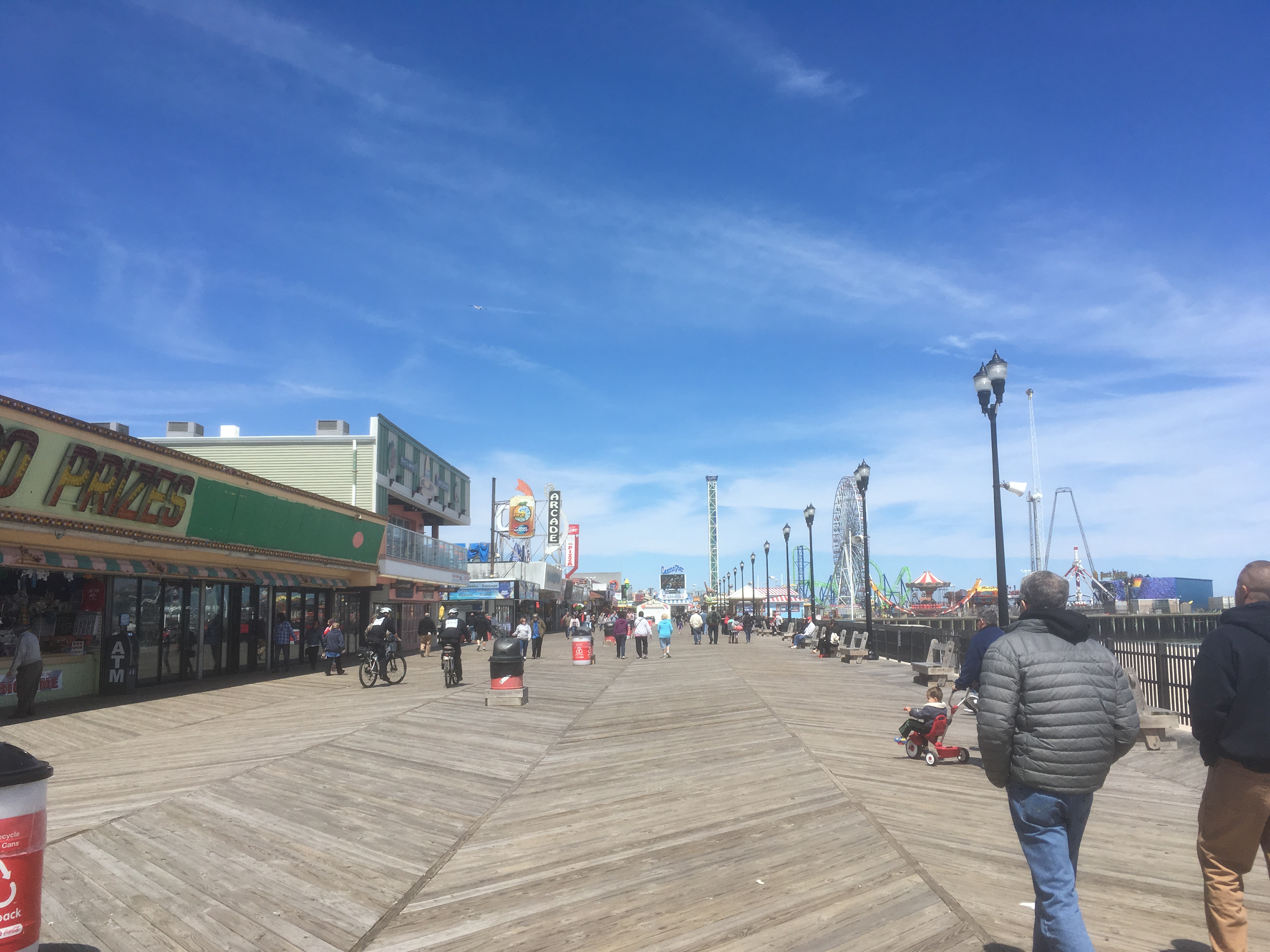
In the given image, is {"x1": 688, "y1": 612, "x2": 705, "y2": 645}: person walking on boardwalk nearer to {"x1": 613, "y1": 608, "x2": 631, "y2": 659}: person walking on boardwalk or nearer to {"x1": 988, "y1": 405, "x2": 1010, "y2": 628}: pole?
{"x1": 613, "y1": 608, "x2": 631, "y2": 659}: person walking on boardwalk

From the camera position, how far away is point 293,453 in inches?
1264

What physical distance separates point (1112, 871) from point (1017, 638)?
3018 mm

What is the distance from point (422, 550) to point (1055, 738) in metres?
34.1

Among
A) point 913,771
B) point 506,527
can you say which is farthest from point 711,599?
point 913,771

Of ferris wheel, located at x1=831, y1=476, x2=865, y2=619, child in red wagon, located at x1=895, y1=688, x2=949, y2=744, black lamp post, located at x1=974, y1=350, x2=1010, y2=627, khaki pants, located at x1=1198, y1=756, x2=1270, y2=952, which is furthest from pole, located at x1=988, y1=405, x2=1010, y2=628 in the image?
ferris wheel, located at x1=831, y1=476, x2=865, y2=619

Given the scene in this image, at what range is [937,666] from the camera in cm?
1842

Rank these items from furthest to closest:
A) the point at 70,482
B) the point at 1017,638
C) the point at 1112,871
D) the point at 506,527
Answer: the point at 506,527 < the point at 70,482 < the point at 1112,871 < the point at 1017,638

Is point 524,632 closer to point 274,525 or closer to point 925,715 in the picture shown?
point 274,525

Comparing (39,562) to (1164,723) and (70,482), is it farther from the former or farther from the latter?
(1164,723)

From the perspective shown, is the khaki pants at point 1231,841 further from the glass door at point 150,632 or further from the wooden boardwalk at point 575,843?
the glass door at point 150,632

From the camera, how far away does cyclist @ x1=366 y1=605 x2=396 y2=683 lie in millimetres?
19062

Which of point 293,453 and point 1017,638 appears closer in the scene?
point 1017,638

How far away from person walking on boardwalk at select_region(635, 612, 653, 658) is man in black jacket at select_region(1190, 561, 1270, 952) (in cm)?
2575

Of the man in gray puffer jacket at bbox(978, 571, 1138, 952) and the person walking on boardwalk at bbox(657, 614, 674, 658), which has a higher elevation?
the man in gray puffer jacket at bbox(978, 571, 1138, 952)
